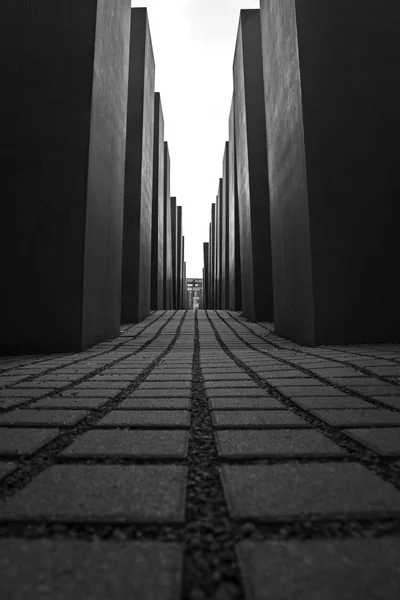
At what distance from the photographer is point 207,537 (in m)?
0.68

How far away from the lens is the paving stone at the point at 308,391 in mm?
1861

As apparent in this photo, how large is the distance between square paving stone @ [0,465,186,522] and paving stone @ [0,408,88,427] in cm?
44

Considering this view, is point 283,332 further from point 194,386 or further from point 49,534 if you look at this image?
point 49,534

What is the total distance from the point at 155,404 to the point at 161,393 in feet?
0.80

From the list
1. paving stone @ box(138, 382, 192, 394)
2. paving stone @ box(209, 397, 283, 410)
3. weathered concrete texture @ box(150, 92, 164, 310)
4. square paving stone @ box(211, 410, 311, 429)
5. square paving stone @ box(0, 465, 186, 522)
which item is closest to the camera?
square paving stone @ box(0, 465, 186, 522)

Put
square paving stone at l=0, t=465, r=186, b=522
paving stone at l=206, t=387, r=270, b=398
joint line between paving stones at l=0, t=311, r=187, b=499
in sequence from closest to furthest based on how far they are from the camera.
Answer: square paving stone at l=0, t=465, r=186, b=522
joint line between paving stones at l=0, t=311, r=187, b=499
paving stone at l=206, t=387, r=270, b=398

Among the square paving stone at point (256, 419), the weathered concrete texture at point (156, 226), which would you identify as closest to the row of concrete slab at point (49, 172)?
the square paving stone at point (256, 419)

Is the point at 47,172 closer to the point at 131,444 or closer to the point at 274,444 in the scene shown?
the point at 131,444

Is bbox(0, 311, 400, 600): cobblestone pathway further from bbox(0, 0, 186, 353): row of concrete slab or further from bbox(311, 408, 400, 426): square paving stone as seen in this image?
bbox(0, 0, 186, 353): row of concrete slab

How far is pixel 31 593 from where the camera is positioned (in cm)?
54

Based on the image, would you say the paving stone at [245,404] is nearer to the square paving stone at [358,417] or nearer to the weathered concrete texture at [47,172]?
the square paving stone at [358,417]

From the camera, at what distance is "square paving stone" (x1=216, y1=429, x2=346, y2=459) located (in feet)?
3.53

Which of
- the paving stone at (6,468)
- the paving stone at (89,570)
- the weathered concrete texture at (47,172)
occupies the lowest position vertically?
the paving stone at (6,468)

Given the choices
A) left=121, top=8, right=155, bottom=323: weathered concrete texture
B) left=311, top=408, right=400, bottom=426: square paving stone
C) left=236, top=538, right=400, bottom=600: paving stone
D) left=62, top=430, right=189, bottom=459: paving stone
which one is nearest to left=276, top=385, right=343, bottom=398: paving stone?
left=311, top=408, right=400, bottom=426: square paving stone
